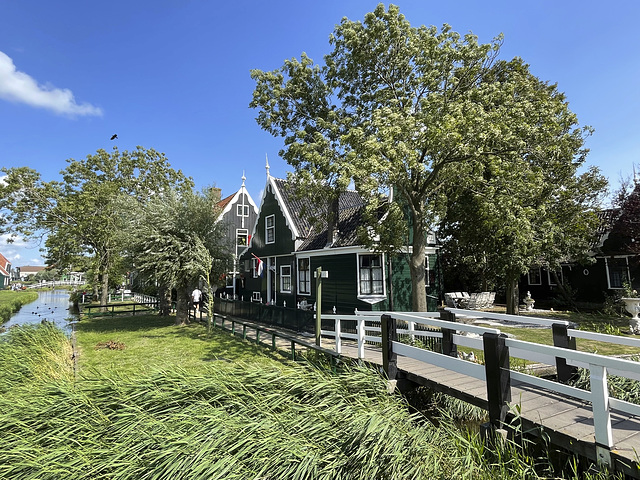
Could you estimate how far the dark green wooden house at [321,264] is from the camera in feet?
51.9

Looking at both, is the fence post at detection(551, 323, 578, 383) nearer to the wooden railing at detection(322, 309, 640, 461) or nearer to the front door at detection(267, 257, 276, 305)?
the wooden railing at detection(322, 309, 640, 461)

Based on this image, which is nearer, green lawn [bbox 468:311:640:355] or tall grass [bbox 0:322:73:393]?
tall grass [bbox 0:322:73:393]

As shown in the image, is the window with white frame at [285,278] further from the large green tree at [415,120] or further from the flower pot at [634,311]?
→ the flower pot at [634,311]

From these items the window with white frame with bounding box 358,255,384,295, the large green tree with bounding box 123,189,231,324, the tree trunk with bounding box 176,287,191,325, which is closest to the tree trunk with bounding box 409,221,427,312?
the window with white frame with bounding box 358,255,384,295

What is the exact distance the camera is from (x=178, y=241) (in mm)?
16453

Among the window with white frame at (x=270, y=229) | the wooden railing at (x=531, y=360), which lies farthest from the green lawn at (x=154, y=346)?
the window with white frame at (x=270, y=229)

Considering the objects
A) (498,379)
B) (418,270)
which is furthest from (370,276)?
(498,379)

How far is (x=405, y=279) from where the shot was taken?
16.4 meters

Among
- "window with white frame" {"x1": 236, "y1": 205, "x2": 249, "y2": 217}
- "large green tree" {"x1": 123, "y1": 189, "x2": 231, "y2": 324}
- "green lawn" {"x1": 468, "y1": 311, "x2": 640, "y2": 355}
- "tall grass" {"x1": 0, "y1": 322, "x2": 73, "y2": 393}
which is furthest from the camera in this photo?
"window with white frame" {"x1": 236, "y1": 205, "x2": 249, "y2": 217}

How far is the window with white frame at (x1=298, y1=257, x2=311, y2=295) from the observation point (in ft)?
60.8

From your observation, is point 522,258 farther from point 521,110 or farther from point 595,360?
point 595,360

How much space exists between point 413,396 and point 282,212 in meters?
15.1

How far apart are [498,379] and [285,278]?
1674cm

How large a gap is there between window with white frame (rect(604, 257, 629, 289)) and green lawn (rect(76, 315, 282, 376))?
2088 centimetres
